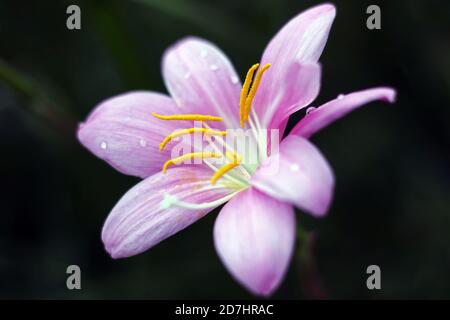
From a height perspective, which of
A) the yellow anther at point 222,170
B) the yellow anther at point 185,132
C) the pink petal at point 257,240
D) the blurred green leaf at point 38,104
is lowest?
the pink petal at point 257,240

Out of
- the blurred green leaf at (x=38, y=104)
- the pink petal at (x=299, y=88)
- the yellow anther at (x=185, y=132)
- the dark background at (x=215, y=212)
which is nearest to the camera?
the pink petal at (x=299, y=88)

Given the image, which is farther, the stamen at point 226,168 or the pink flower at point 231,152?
the stamen at point 226,168

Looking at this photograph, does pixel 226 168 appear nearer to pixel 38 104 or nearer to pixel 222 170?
pixel 222 170

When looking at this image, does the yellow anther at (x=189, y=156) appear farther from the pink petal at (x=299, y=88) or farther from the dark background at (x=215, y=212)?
the dark background at (x=215, y=212)

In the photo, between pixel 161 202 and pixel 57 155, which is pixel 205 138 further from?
pixel 57 155

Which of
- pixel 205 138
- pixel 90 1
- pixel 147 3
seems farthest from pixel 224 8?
pixel 205 138

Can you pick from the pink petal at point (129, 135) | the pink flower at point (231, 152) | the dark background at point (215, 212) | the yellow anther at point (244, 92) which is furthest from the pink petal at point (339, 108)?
the dark background at point (215, 212)

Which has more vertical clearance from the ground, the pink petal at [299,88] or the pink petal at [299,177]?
the pink petal at [299,88]

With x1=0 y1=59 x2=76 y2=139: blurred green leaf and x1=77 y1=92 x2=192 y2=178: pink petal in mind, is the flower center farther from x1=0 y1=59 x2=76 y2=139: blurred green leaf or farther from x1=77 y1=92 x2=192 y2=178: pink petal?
x1=0 y1=59 x2=76 y2=139: blurred green leaf
